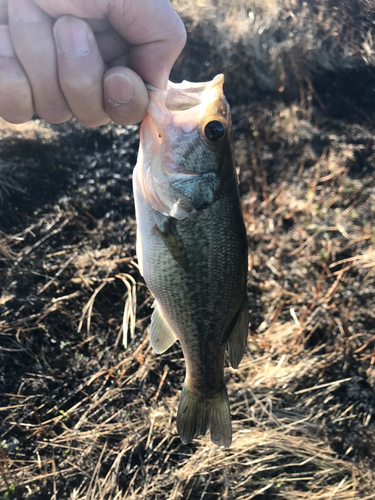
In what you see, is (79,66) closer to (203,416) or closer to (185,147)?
(185,147)

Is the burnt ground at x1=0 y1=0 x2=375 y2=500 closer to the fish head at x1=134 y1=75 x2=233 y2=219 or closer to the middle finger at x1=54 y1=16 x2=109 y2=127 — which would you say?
the fish head at x1=134 y1=75 x2=233 y2=219

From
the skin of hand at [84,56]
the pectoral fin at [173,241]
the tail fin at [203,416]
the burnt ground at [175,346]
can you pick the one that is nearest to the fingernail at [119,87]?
the skin of hand at [84,56]

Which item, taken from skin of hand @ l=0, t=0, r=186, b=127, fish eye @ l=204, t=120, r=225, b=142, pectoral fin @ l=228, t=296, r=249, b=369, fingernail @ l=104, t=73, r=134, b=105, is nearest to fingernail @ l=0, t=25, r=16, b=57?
skin of hand @ l=0, t=0, r=186, b=127

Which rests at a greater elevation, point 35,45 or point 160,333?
point 35,45

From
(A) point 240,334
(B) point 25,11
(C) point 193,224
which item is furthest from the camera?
(A) point 240,334

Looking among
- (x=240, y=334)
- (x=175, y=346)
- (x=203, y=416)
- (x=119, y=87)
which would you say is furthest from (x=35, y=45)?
(x=175, y=346)
